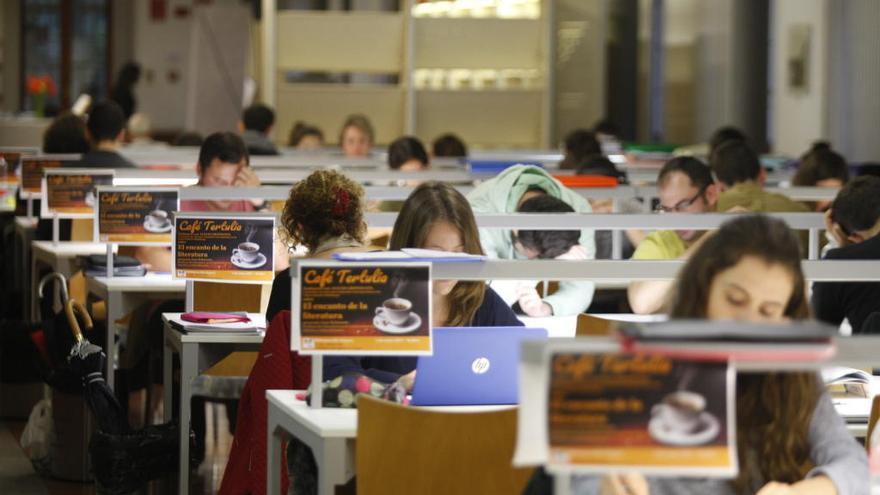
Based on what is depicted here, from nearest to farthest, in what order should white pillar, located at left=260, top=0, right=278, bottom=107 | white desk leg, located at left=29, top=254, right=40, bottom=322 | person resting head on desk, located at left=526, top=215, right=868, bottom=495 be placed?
person resting head on desk, located at left=526, top=215, right=868, bottom=495 → white desk leg, located at left=29, top=254, right=40, bottom=322 → white pillar, located at left=260, top=0, right=278, bottom=107

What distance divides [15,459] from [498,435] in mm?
3241

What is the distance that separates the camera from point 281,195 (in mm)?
5895

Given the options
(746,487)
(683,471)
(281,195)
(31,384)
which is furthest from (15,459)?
(683,471)

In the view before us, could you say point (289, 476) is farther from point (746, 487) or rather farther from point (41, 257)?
point (41, 257)

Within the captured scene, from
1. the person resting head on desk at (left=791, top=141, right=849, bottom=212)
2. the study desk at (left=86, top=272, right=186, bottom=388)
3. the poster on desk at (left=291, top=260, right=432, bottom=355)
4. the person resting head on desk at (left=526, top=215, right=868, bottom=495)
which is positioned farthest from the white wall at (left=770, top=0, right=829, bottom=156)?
the person resting head on desk at (left=526, top=215, right=868, bottom=495)

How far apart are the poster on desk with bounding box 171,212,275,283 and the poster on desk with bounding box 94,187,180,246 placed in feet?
3.59

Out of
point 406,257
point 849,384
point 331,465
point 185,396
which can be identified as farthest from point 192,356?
point 849,384

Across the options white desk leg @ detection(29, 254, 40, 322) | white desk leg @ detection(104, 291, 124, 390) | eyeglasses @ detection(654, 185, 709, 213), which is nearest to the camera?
white desk leg @ detection(104, 291, 124, 390)

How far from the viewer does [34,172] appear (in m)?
8.49

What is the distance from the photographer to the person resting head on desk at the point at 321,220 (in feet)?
14.5

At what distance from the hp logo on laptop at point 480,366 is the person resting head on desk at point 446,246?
0.43 meters

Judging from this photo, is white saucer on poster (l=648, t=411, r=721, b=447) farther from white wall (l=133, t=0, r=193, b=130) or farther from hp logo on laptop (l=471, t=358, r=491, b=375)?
white wall (l=133, t=0, r=193, b=130)

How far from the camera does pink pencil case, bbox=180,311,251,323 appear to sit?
4797mm

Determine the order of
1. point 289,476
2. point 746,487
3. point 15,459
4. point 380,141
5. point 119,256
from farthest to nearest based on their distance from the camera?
point 380,141 → point 119,256 → point 15,459 → point 289,476 → point 746,487
